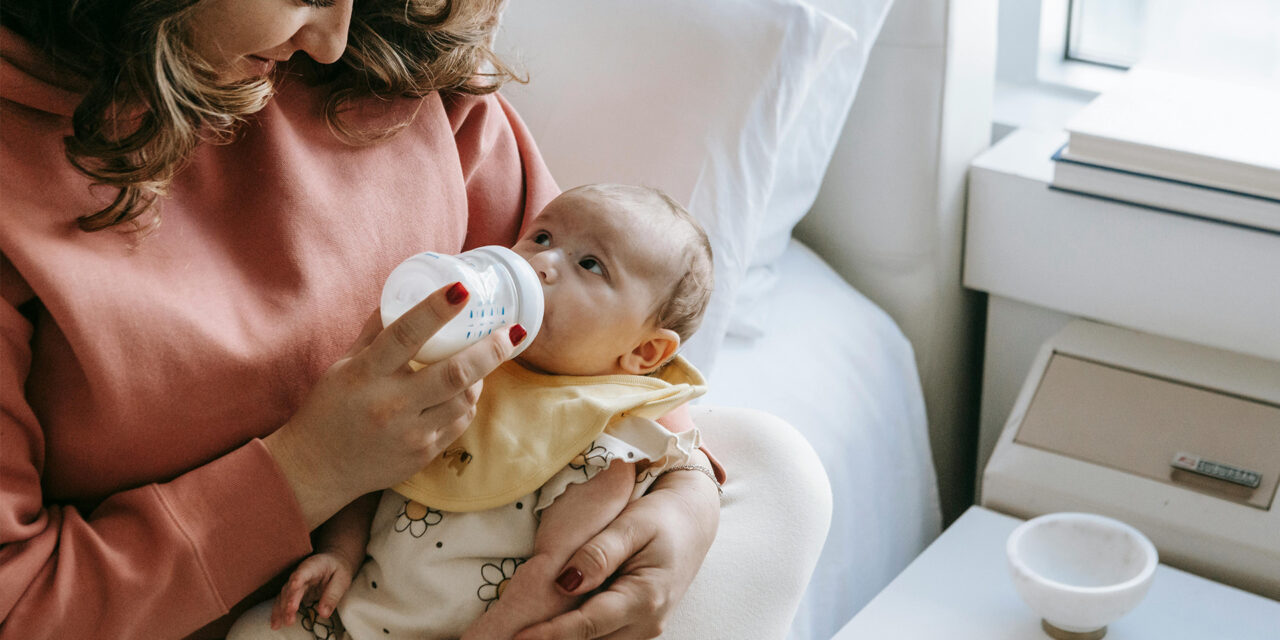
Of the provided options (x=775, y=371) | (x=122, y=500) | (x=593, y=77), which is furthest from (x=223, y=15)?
(x=775, y=371)

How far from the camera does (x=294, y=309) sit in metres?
0.88

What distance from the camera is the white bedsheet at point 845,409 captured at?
1395mm

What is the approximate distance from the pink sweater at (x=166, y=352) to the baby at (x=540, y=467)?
71mm

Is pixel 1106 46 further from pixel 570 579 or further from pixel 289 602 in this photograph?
pixel 289 602

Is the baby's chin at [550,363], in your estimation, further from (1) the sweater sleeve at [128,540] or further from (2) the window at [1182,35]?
(2) the window at [1182,35]

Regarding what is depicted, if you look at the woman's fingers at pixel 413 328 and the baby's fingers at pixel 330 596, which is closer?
the woman's fingers at pixel 413 328

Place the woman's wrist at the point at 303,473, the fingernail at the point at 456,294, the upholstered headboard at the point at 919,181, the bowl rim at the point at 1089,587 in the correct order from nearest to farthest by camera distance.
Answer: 1. the fingernail at the point at 456,294
2. the woman's wrist at the point at 303,473
3. the bowl rim at the point at 1089,587
4. the upholstered headboard at the point at 919,181

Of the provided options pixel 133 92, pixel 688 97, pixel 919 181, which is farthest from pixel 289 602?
pixel 919 181

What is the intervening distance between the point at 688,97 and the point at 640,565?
0.60 metres

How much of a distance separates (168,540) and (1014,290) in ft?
3.83

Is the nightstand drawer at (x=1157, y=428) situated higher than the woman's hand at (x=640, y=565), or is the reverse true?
the woman's hand at (x=640, y=565)

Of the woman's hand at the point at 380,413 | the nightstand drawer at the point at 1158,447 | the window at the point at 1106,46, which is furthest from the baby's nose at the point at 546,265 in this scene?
the window at the point at 1106,46

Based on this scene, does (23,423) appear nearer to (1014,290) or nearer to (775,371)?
(775,371)

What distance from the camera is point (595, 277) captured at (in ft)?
3.03
